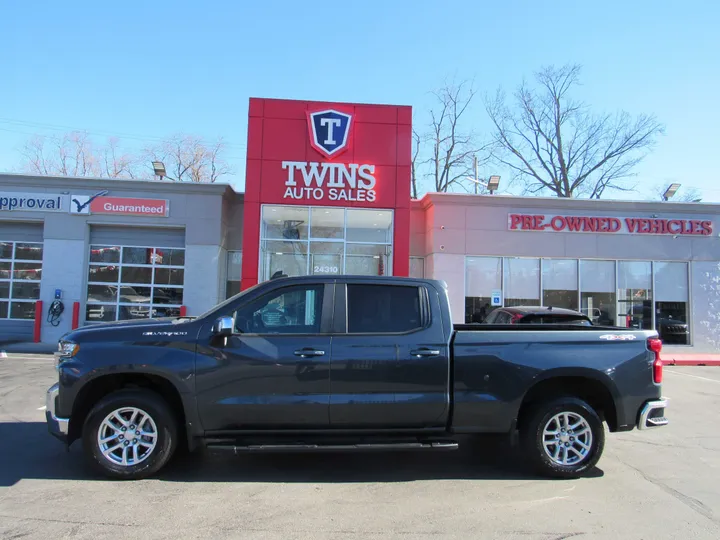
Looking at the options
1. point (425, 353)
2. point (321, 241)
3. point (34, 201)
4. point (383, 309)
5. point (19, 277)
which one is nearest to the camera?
point (425, 353)

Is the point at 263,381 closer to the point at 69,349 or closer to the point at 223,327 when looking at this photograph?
the point at 223,327

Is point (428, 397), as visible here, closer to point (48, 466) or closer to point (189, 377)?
point (189, 377)

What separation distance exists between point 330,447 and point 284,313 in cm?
133

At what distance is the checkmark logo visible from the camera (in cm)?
1627

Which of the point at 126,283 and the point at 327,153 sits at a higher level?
the point at 327,153

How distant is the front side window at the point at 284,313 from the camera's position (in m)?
5.00

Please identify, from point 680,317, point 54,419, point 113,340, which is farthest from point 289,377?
point 680,317

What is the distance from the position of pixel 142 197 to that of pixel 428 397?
46.6 feet

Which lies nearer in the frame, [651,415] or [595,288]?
[651,415]

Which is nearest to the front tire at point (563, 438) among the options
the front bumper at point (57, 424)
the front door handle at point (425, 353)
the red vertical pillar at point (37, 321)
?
the front door handle at point (425, 353)

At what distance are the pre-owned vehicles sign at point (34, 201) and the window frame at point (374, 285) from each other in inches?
573

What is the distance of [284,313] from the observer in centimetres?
509

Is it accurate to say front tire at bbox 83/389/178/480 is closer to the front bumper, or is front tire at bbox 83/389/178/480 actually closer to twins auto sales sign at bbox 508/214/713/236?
the front bumper

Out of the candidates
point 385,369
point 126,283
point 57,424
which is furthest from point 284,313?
point 126,283
